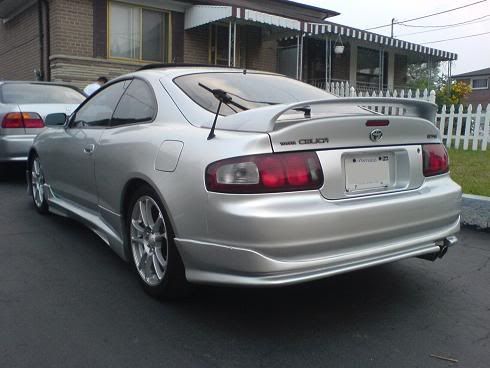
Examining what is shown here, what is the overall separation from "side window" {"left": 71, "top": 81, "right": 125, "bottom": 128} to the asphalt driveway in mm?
1094

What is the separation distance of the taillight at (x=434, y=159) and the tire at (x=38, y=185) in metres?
3.72

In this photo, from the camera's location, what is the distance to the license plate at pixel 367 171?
9.28 ft

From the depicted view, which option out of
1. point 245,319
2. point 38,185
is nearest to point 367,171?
point 245,319

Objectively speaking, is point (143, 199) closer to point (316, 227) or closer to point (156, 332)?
point (156, 332)

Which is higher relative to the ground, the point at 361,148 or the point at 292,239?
the point at 361,148

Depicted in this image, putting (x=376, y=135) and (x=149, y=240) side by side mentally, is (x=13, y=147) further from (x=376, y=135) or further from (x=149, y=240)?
(x=376, y=135)

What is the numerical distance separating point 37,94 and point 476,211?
5922 millimetres

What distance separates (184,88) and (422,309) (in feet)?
6.69

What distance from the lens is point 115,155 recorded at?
3.56m

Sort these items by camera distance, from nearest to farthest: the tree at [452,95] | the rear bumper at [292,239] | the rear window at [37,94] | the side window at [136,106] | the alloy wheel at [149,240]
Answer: the rear bumper at [292,239]
the alloy wheel at [149,240]
the side window at [136,106]
the rear window at [37,94]
the tree at [452,95]

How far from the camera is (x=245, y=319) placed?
3.01m

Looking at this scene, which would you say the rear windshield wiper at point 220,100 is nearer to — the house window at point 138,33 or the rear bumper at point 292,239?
the rear bumper at point 292,239

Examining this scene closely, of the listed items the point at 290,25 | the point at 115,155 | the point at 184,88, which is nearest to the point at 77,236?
the point at 115,155

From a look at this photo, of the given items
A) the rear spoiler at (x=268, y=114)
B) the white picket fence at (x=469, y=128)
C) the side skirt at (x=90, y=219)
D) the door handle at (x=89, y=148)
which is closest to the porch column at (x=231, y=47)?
the white picket fence at (x=469, y=128)
